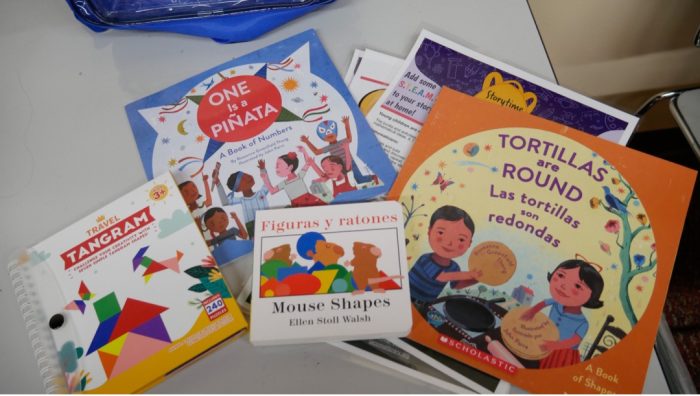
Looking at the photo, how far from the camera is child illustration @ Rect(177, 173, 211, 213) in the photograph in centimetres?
54

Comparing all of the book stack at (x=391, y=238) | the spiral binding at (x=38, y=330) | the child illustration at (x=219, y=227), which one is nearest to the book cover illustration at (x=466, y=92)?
the book stack at (x=391, y=238)

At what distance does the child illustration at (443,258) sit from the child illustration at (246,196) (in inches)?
7.8

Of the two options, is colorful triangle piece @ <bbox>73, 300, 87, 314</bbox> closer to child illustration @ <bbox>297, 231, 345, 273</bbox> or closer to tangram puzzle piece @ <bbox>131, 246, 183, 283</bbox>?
tangram puzzle piece @ <bbox>131, 246, 183, 283</bbox>

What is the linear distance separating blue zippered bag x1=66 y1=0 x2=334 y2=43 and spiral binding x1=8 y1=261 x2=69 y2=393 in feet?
1.09

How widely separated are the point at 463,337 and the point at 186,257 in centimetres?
32

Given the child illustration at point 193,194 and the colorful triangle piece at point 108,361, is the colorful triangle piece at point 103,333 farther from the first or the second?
the child illustration at point 193,194

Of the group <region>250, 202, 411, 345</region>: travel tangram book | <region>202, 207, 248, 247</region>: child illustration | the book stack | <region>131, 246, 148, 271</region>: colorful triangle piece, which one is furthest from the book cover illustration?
<region>131, 246, 148, 271</region>: colorful triangle piece

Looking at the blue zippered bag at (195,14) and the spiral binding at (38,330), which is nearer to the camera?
the spiral binding at (38,330)

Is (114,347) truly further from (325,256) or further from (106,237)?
(325,256)

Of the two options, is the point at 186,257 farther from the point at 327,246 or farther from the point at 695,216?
the point at 695,216

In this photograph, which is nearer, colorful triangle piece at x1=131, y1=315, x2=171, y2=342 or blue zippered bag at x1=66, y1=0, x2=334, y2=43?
colorful triangle piece at x1=131, y1=315, x2=171, y2=342

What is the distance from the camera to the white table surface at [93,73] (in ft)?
1.83

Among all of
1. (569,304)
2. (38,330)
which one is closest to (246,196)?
(38,330)

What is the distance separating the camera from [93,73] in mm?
624
